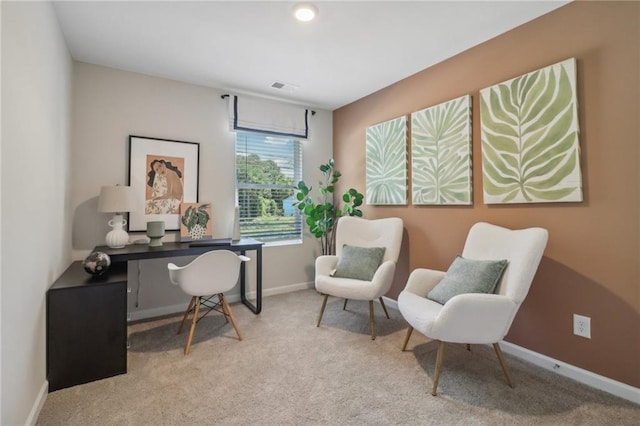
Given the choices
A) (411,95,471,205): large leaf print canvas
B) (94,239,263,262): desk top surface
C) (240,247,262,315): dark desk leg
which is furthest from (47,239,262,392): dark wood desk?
(411,95,471,205): large leaf print canvas

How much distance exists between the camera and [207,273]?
2.35 metres

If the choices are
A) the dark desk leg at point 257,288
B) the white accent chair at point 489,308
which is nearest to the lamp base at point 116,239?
the dark desk leg at point 257,288

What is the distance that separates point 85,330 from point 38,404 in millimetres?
402

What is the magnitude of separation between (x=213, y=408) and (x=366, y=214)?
2563 millimetres

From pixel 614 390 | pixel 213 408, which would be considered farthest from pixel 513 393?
pixel 213 408

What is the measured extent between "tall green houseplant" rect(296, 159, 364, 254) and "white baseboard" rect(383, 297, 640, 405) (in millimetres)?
1936

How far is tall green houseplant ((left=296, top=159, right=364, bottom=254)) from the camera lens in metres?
3.62

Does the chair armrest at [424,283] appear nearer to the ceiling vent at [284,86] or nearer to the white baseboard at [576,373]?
the white baseboard at [576,373]

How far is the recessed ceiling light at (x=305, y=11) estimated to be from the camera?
203 cm

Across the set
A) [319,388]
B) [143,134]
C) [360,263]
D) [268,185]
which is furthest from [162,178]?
[319,388]

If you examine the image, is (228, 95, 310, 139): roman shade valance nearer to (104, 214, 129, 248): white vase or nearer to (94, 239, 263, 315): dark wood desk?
(94, 239, 263, 315): dark wood desk

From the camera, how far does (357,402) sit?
1.74 meters

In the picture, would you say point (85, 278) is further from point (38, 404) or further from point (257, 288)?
point (257, 288)

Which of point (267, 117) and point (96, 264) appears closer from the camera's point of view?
point (96, 264)
